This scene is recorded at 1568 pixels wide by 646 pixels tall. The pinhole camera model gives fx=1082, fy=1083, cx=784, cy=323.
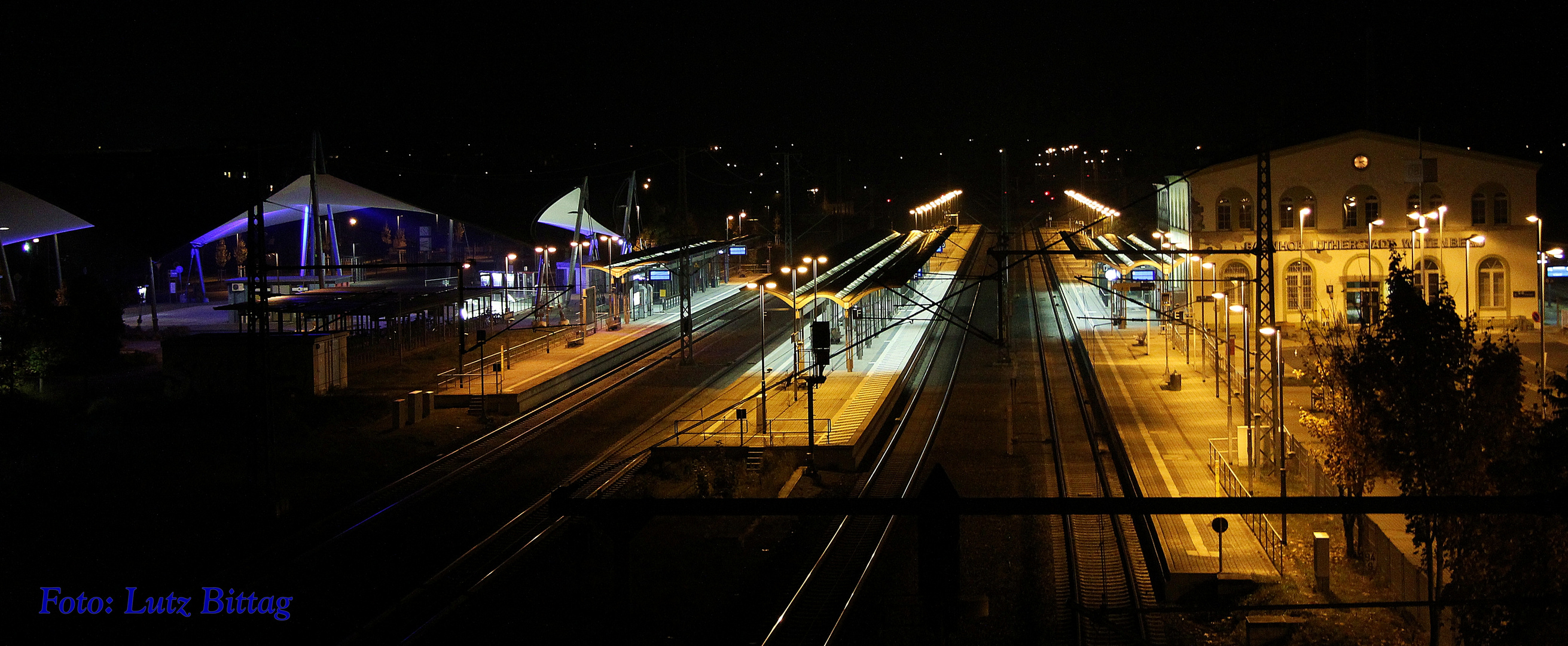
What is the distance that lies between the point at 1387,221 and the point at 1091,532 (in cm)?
2240

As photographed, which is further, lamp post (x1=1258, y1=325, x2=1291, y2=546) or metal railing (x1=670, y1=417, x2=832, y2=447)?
metal railing (x1=670, y1=417, x2=832, y2=447)

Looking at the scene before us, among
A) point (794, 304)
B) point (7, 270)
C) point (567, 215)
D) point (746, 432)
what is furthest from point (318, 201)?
point (746, 432)

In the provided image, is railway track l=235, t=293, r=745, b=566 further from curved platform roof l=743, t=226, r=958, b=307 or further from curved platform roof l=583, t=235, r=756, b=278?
curved platform roof l=583, t=235, r=756, b=278

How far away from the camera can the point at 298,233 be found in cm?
5656

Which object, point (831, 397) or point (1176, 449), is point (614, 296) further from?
point (1176, 449)

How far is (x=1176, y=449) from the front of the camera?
54.1 feet

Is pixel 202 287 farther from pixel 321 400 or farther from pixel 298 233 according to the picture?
pixel 321 400

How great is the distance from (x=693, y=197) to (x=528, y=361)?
53.1 metres

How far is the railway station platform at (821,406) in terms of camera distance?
16969 millimetres

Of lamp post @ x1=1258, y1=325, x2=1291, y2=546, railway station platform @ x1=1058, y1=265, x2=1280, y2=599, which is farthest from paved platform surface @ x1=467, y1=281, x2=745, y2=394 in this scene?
lamp post @ x1=1258, y1=325, x2=1291, y2=546

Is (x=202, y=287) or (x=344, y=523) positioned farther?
(x=202, y=287)

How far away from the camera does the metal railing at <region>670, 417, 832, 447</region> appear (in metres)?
17.1

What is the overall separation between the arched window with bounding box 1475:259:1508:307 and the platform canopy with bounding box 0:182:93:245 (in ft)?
138

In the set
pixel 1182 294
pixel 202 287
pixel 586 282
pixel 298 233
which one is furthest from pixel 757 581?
pixel 298 233
